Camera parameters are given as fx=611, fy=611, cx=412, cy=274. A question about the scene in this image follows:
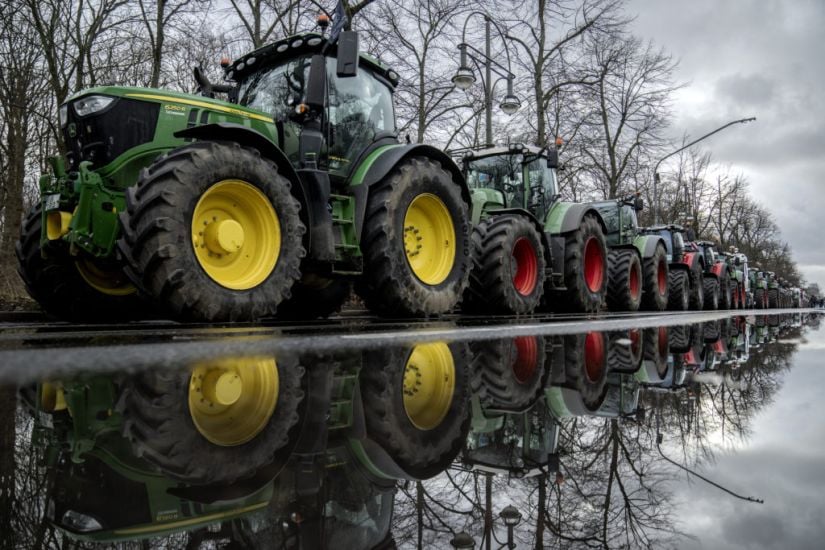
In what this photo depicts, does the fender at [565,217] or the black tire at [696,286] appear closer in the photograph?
the fender at [565,217]

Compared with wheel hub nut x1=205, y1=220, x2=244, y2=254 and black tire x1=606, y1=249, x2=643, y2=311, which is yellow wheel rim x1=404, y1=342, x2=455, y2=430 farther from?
black tire x1=606, y1=249, x2=643, y2=311

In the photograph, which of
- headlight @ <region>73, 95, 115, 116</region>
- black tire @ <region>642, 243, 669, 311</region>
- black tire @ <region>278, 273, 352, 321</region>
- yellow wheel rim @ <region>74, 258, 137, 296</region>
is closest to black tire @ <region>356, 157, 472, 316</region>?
black tire @ <region>278, 273, 352, 321</region>

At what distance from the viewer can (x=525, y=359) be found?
305 cm

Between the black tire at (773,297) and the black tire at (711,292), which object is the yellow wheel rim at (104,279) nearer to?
the black tire at (711,292)

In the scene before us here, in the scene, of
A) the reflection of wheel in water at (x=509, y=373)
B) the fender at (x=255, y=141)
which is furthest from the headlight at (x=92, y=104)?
the reflection of wheel in water at (x=509, y=373)

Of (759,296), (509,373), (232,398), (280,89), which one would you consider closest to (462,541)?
(232,398)

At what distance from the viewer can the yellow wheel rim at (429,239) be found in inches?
→ 264

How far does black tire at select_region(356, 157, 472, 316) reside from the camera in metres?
5.83

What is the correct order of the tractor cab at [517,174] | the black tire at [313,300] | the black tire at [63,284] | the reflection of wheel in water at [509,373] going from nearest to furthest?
the reflection of wheel in water at [509,373] → the black tire at [63,284] → the black tire at [313,300] → the tractor cab at [517,174]

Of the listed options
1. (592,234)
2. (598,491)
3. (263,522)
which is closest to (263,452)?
(263,522)

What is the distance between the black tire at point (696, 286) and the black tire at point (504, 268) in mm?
10504

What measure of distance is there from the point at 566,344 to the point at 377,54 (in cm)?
1549

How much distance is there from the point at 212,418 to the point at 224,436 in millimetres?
168

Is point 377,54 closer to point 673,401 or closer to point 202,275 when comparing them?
point 202,275
